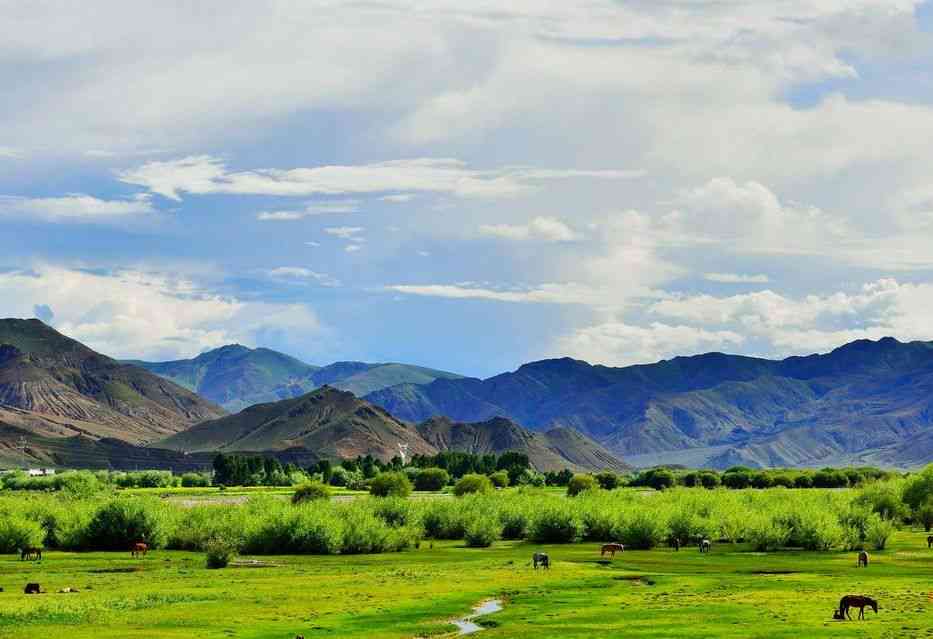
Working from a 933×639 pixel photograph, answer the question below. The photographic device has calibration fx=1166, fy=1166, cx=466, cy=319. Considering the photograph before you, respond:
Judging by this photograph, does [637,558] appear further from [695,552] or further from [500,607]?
[500,607]

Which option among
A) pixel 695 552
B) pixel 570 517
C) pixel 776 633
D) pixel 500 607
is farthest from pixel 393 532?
pixel 776 633

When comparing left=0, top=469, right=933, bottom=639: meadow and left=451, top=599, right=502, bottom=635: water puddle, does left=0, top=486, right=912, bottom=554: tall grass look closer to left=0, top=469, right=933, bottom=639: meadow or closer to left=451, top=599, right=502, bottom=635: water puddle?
left=0, top=469, right=933, bottom=639: meadow

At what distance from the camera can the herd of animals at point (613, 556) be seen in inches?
2601

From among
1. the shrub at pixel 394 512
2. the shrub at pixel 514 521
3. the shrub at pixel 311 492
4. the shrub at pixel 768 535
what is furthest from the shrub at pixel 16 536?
the shrub at pixel 768 535

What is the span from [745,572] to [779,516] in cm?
3291

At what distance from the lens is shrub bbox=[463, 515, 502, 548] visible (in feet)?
443

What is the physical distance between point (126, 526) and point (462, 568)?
4635 centimetres

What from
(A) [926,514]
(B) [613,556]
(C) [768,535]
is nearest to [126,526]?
(B) [613,556]

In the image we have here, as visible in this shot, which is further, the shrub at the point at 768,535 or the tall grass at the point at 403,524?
the shrub at the point at 768,535

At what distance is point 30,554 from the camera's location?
392 ft

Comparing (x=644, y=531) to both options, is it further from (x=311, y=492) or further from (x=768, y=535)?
(x=311, y=492)

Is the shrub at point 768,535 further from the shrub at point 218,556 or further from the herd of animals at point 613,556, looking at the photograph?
the shrub at point 218,556

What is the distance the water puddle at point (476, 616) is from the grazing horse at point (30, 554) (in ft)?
183

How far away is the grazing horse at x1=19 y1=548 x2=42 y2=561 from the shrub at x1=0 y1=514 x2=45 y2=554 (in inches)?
200
